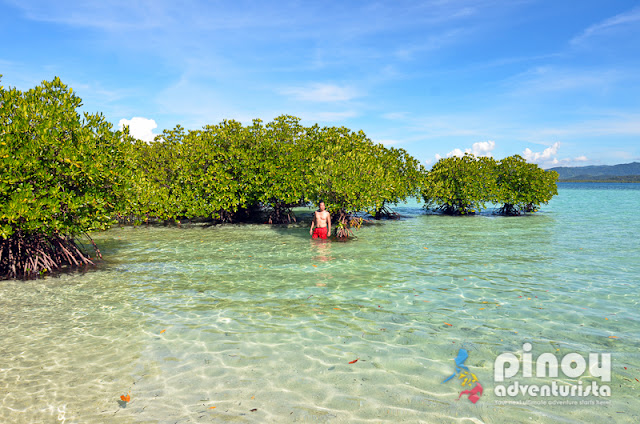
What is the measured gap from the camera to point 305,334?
658 cm

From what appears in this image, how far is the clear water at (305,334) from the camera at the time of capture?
14.9ft

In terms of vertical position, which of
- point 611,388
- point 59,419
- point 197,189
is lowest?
point 611,388

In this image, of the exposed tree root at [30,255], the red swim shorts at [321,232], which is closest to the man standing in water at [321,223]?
the red swim shorts at [321,232]

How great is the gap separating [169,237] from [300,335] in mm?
12837

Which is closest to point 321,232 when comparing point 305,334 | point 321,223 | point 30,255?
point 321,223

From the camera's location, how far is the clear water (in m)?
4.55

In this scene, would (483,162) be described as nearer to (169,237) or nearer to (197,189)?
(197,189)

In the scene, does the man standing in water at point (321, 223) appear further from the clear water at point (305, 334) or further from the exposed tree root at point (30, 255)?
the exposed tree root at point (30, 255)

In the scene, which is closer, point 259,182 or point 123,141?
point 123,141

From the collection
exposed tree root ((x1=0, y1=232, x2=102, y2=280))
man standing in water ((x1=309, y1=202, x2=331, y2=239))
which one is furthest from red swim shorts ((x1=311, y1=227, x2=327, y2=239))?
exposed tree root ((x1=0, y1=232, x2=102, y2=280))

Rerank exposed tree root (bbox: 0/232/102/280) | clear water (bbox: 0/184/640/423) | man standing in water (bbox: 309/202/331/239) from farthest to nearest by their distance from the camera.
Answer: man standing in water (bbox: 309/202/331/239) < exposed tree root (bbox: 0/232/102/280) < clear water (bbox: 0/184/640/423)

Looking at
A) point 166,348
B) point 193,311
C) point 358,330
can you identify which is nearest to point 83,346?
point 166,348

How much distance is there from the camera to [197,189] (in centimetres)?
2041

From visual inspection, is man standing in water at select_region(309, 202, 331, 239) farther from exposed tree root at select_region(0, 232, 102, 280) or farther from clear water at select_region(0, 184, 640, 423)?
exposed tree root at select_region(0, 232, 102, 280)
